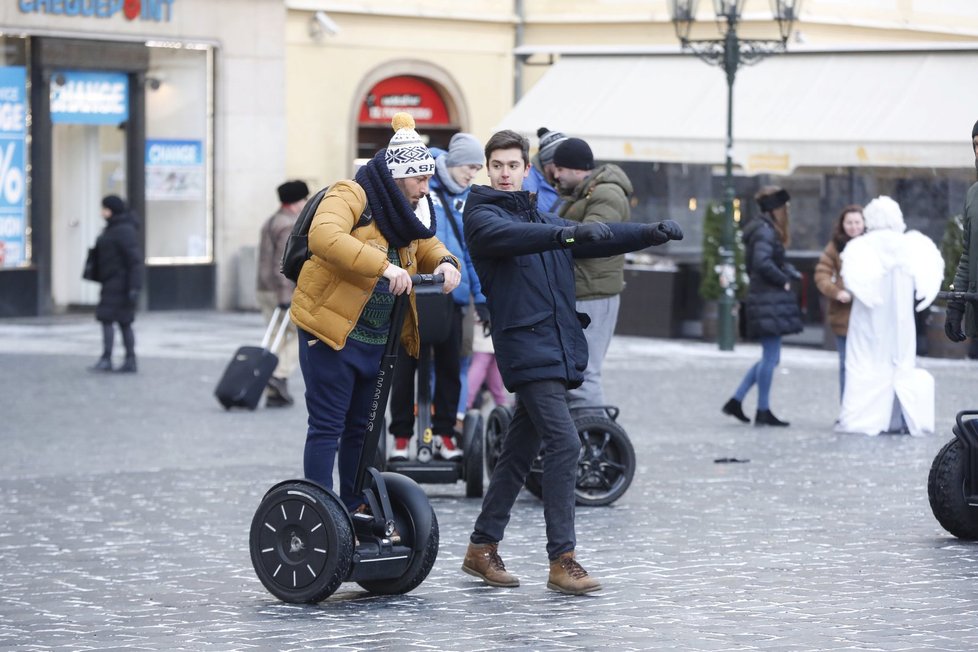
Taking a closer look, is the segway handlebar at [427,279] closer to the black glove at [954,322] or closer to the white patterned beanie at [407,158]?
the white patterned beanie at [407,158]

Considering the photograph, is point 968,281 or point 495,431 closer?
point 968,281

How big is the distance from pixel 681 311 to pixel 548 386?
15189 mm

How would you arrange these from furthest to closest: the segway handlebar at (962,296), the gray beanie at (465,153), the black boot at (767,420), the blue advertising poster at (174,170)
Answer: the blue advertising poster at (174,170), the black boot at (767,420), the gray beanie at (465,153), the segway handlebar at (962,296)

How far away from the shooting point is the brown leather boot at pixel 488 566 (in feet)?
24.4

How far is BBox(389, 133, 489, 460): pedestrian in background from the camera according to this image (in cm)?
1004

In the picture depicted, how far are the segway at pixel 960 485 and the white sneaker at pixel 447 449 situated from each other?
8.59 feet

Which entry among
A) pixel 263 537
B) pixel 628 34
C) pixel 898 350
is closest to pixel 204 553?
pixel 263 537

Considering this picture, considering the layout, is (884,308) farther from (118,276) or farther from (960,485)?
(118,276)

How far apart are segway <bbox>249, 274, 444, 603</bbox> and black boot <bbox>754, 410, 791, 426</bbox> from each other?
6.85m

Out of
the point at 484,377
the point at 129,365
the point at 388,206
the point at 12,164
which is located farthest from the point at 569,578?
the point at 12,164

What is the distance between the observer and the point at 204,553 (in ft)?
27.6

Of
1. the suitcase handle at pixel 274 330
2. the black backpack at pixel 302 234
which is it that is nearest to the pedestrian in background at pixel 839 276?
the suitcase handle at pixel 274 330

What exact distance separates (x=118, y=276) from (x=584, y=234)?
11.1 m

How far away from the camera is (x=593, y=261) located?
10.1m
